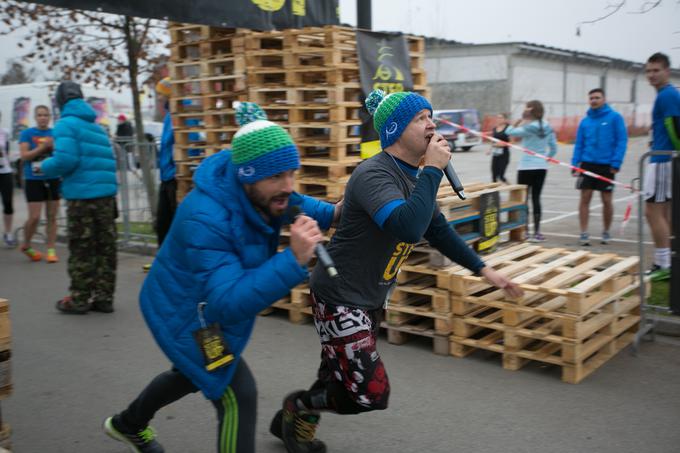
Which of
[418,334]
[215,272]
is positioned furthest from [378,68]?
[215,272]

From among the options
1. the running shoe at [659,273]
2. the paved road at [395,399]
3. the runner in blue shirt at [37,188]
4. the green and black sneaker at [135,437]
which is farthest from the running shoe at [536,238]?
the green and black sneaker at [135,437]

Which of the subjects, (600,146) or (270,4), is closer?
(270,4)

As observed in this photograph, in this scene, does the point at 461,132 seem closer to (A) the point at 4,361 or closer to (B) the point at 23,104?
(B) the point at 23,104

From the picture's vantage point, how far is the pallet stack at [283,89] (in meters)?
5.89

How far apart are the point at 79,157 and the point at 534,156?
246 inches

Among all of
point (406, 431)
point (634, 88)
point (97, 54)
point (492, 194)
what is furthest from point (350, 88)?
point (634, 88)

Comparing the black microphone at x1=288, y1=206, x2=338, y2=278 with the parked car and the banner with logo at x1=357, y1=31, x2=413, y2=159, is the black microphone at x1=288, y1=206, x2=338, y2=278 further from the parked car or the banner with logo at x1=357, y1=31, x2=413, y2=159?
the parked car

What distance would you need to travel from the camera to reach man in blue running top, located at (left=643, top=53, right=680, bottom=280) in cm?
660

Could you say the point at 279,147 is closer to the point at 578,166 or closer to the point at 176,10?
the point at 176,10

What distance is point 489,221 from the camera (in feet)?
19.1

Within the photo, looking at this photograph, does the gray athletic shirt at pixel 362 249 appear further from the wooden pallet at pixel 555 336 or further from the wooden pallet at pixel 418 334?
the wooden pallet at pixel 418 334

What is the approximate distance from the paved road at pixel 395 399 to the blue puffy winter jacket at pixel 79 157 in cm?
133

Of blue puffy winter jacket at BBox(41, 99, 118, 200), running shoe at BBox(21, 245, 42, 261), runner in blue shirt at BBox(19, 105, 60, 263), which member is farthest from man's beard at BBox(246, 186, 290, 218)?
running shoe at BBox(21, 245, 42, 261)

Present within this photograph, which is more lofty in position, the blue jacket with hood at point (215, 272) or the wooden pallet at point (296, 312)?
the blue jacket with hood at point (215, 272)
